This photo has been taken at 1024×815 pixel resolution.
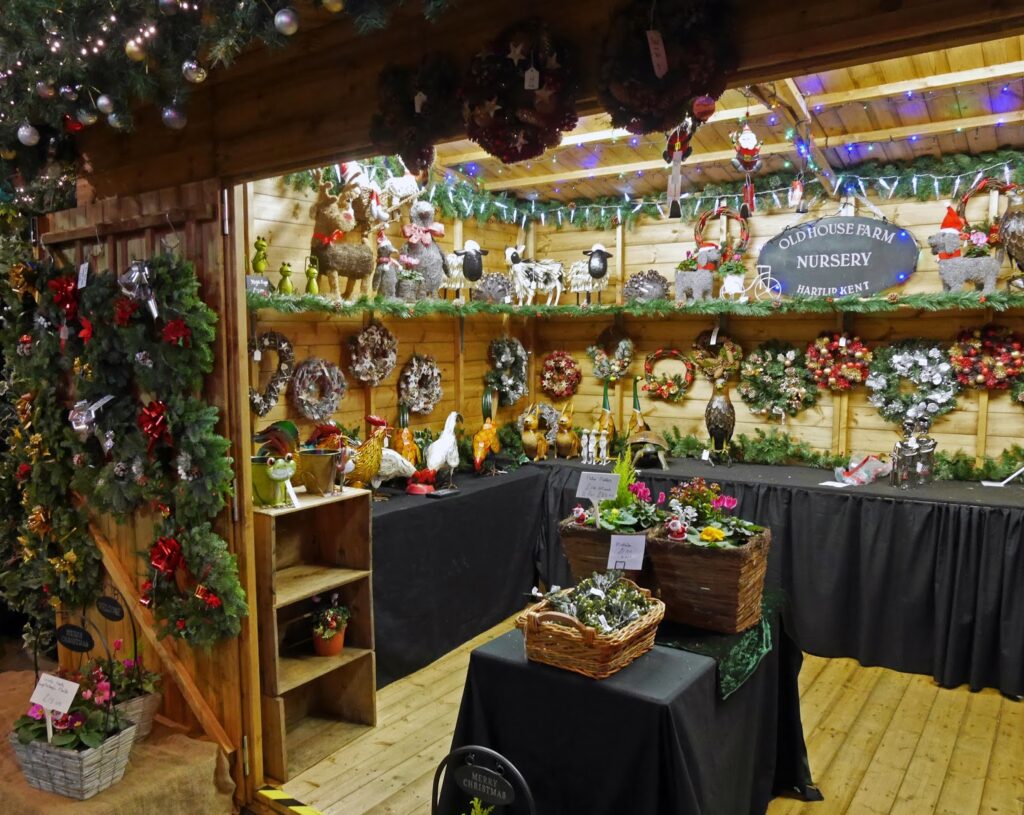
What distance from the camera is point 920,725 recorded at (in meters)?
3.16

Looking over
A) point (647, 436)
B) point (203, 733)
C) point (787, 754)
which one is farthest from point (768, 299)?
point (203, 733)

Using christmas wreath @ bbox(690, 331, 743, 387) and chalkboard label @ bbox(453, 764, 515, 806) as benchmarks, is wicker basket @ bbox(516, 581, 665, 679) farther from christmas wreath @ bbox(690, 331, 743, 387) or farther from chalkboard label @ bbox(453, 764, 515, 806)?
christmas wreath @ bbox(690, 331, 743, 387)

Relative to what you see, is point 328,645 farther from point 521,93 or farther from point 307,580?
Answer: point 521,93

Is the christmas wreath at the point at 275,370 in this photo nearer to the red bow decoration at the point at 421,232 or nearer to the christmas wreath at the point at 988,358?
the red bow decoration at the point at 421,232

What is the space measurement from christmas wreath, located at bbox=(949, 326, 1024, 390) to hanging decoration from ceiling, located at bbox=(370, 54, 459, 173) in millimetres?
3061

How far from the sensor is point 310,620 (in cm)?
323

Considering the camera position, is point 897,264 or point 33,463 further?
point 897,264

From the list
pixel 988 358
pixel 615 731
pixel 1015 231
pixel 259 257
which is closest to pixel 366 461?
pixel 259 257

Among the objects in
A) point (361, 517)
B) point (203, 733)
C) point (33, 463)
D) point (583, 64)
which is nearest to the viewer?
point (583, 64)

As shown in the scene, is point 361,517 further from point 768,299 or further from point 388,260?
point 768,299

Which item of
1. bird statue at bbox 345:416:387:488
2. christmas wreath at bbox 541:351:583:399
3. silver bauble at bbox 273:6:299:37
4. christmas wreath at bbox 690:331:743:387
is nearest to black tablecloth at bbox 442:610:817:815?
bird statue at bbox 345:416:387:488

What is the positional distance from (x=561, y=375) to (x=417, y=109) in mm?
3250

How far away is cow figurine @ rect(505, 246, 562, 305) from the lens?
4.70 meters

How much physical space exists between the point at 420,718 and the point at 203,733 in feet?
2.91
